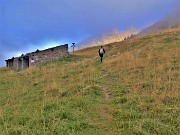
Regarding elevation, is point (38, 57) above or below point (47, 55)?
below

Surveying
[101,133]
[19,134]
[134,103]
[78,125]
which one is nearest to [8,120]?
[19,134]

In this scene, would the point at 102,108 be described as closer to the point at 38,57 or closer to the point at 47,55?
the point at 38,57

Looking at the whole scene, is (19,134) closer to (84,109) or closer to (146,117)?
(84,109)

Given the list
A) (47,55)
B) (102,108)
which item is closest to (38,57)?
(47,55)

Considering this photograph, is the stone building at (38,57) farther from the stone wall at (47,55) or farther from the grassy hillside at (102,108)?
the grassy hillside at (102,108)

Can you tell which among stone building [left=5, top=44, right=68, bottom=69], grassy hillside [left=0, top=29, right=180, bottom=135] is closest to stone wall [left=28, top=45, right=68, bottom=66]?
stone building [left=5, top=44, right=68, bottom=69]

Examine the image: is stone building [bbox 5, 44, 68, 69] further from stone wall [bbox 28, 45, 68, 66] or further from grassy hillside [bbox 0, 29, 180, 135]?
grassy hillside [bbox 0, 29, 180, 135]

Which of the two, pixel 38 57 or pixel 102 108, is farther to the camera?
pixel 38 57

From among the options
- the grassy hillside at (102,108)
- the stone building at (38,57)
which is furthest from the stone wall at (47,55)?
the grassy hillside at (102,108)

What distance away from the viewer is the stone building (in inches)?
1847

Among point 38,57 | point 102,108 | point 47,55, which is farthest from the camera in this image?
point 47,55

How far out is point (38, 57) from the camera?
4703 centimetres

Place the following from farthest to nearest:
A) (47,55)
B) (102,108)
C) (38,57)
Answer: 1. (47,55)
2. (38,57)
3. (102,108)

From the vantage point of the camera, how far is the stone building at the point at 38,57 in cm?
4692
